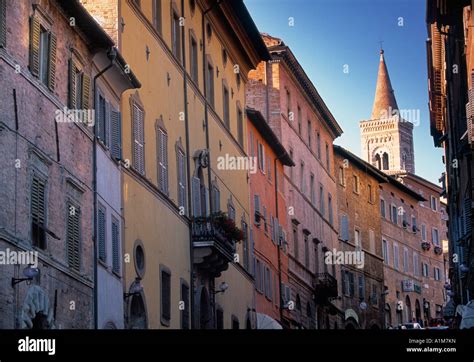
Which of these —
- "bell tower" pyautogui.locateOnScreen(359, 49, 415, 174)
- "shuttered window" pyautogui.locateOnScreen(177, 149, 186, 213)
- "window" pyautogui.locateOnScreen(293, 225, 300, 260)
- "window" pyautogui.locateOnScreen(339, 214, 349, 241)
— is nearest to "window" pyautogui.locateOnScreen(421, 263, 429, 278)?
"window" pyautogui.locateOnScreen(339, 214, 349, 241)

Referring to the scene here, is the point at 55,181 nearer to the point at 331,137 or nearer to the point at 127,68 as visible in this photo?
the point at 127,68

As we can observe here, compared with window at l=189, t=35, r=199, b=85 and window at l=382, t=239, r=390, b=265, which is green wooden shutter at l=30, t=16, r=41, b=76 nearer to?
window at l=189, t=35, r=199, b=85

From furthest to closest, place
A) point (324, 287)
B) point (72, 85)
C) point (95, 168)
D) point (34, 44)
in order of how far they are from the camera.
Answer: point (324, 287)
point (95, 168)
point (72, 85)
point (34, 44)

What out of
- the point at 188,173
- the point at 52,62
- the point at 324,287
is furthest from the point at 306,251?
the point at 52,62

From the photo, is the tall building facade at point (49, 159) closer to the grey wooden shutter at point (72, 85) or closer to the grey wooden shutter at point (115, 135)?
the grey wooden shutter at point (72, 85)

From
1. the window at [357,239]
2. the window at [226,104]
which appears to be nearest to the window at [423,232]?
the window at [357,239]

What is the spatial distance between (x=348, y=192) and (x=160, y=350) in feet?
164

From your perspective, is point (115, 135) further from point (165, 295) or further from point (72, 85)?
point (165, 295)

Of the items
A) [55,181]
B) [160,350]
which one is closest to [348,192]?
[55,181]

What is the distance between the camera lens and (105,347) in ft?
61.1

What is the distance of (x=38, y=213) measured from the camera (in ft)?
76.2

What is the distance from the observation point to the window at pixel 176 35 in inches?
1427

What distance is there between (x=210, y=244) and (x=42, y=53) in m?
12.7

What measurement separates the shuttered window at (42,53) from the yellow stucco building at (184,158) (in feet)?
16.1
